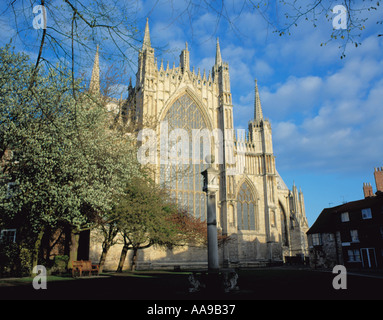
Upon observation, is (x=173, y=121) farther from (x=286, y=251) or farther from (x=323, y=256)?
(x=286, y=251)

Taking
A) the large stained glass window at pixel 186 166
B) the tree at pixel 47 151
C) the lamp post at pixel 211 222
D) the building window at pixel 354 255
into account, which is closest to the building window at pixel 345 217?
the building window at pixel 354 255

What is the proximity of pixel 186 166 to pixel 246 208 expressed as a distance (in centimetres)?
926

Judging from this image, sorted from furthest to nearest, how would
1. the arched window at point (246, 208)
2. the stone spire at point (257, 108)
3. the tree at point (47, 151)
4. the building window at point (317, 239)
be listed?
the stone spire at point (257, 108)
the arched window at point (246, 208)
the building window at point (317, 239)
the tree at point (47, 151)

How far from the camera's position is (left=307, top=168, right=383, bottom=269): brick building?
89.0 feet

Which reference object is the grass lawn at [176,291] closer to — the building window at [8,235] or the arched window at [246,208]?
the building window at [8,235]

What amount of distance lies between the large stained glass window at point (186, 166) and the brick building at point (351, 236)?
41.6ft

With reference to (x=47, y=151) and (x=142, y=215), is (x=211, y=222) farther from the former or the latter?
(x=47, y=151)

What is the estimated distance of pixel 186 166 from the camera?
3375 cm

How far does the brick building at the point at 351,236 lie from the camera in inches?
1069

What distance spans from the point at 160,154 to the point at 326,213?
20.3 m

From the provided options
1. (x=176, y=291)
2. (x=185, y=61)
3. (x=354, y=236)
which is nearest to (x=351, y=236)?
(x=354, y=236)

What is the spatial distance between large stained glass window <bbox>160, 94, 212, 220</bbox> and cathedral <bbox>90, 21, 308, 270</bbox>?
110 millimetres

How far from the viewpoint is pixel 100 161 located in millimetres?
17062

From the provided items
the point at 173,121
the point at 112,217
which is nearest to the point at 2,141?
the point at 112,217
